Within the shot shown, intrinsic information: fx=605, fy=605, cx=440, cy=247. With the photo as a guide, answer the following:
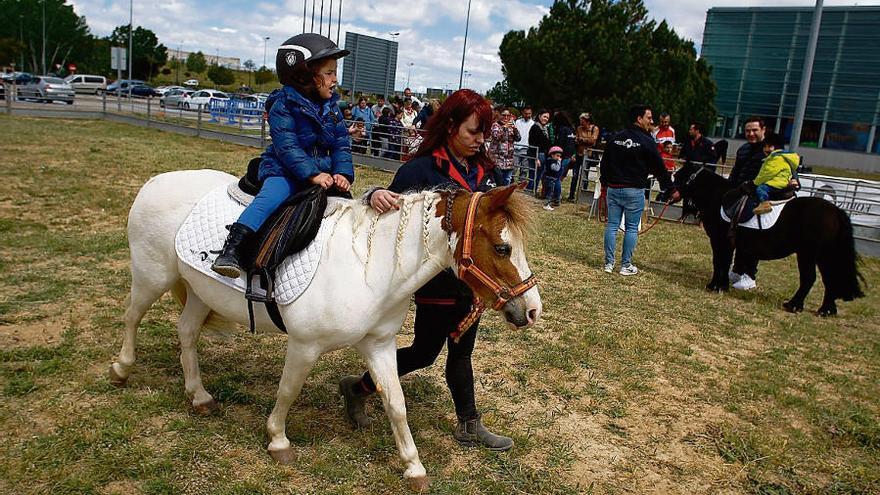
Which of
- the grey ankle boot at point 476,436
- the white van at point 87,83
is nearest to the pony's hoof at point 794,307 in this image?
the grey ankle boot at point 476,436

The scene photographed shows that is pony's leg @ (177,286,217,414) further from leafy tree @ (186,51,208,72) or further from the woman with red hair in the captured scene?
leafy tree @ (186,51,208,72)

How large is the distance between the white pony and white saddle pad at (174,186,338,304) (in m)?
0.05

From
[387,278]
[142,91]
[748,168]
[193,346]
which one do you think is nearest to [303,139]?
[387,278]

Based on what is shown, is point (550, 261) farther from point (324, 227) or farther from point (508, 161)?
A: point (324, 227)

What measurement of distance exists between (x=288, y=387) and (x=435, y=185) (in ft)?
4.52

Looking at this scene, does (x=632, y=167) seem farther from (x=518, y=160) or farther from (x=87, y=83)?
(x=87, y=83)

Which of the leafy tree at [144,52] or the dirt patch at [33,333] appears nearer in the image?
the dirt patch at [33,333]

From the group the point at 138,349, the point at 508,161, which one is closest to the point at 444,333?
the point at 138,349

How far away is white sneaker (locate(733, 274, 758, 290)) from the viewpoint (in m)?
8.64

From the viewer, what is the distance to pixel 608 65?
99.8 ft

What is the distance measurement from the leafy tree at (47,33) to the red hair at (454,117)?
73.6 meters

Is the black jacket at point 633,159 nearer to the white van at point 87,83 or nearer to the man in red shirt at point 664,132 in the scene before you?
the man in red shirt at point 664,132

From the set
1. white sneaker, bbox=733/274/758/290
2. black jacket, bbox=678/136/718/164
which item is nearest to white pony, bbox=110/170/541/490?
white sneaker, bbox=733/274/758/290

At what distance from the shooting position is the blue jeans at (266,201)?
3209mm
